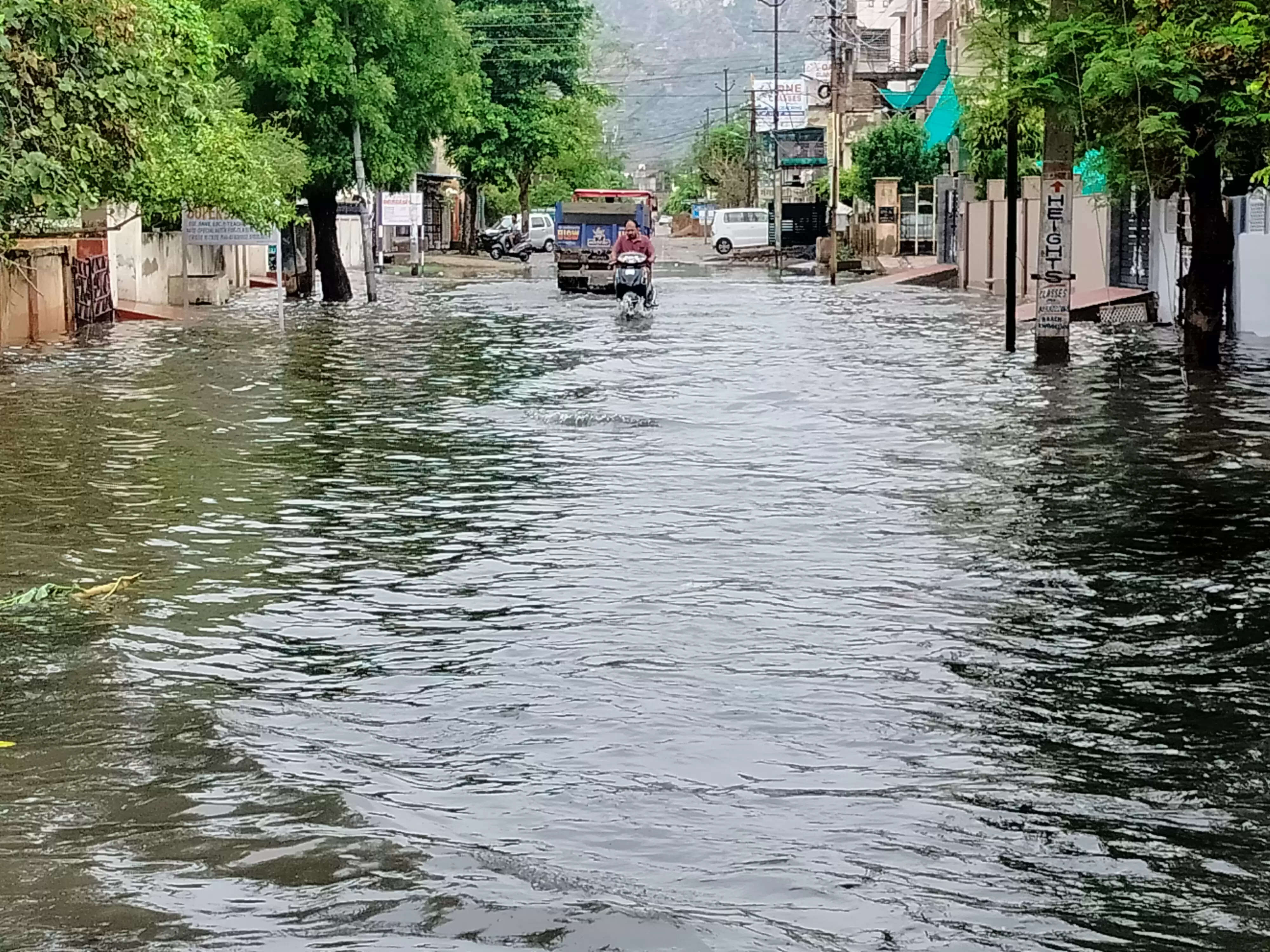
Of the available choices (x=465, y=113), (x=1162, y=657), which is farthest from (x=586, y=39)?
(x=1162, y=657)

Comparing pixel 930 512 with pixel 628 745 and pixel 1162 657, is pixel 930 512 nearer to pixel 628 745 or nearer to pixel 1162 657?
pixel 1162 657

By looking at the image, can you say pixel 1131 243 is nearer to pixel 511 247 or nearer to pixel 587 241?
pixel 587 241

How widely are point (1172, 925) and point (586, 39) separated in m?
70.0

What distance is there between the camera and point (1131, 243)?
34.9 metres

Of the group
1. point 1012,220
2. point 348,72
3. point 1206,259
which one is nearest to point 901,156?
point 348,72

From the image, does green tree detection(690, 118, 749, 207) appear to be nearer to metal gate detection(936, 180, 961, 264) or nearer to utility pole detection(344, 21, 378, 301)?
metal gate detection(936, 180, 961, 264)

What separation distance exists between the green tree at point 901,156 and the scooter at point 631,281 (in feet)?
103

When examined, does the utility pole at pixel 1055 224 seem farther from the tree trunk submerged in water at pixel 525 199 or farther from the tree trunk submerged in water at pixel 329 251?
the tree trunk submerged in water at pixel 525 199

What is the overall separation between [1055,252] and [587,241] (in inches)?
1022

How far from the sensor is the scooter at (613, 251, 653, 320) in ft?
111

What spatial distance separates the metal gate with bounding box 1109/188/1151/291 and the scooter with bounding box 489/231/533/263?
40.7 metres

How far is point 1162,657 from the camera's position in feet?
28.7

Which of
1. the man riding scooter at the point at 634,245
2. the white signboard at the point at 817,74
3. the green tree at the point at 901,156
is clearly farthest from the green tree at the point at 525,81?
the man riding scooter at the point at 634,245

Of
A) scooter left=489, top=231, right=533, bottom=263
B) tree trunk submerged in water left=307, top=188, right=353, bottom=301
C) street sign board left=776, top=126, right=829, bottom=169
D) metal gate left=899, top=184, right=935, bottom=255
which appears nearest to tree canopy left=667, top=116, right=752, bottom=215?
street sign board left=776, top=126, right=829, bottom=169
